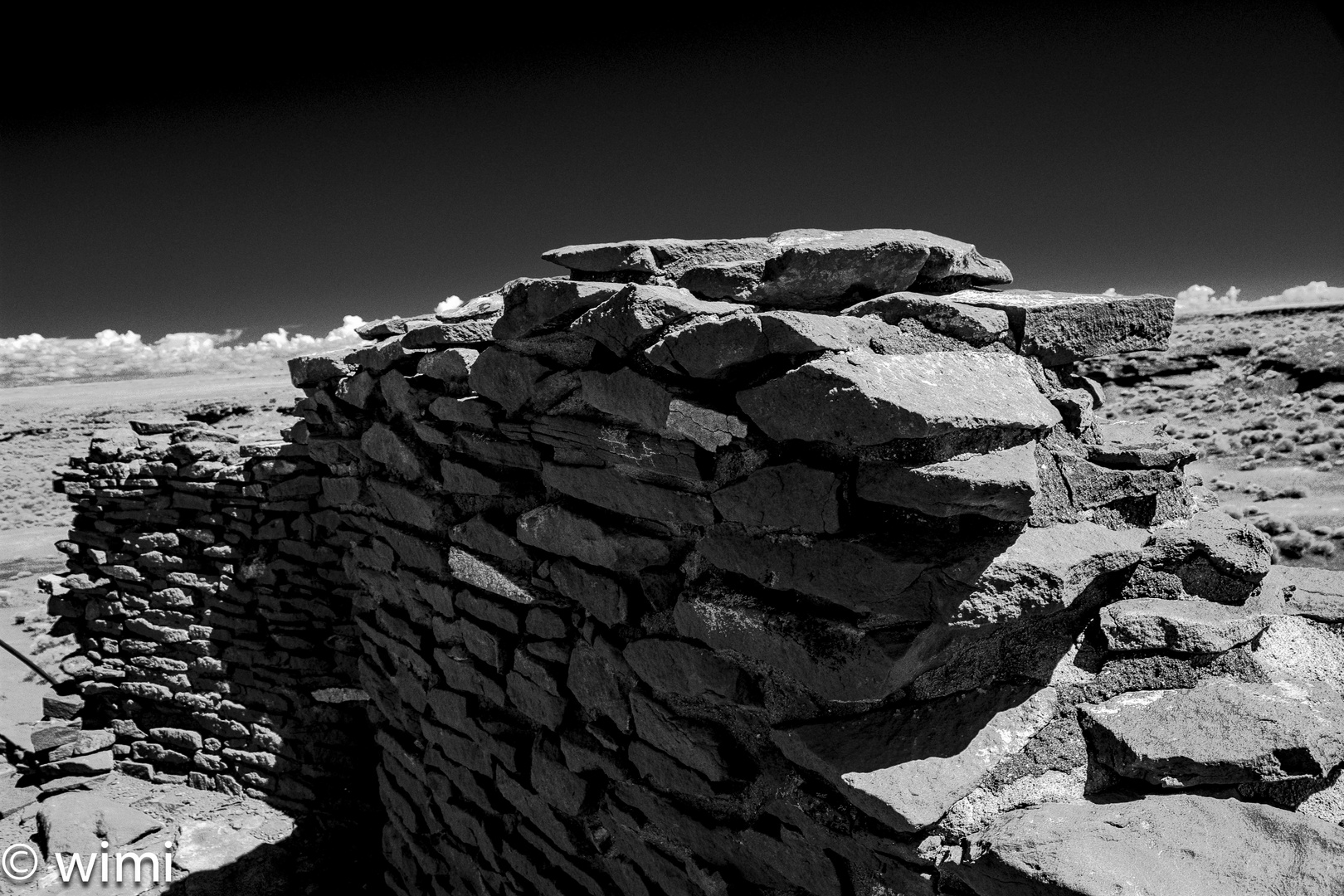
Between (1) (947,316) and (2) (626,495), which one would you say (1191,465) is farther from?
(2) (626,495)

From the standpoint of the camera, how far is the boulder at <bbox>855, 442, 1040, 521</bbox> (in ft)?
5.96

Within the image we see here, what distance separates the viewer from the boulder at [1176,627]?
6.90ft

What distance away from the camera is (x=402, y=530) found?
4.05 metres

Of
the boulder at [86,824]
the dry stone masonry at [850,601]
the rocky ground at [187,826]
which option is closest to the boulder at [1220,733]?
the dry stone masonry at [850,601]

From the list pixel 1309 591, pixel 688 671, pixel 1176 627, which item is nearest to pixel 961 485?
pixel 1176 627

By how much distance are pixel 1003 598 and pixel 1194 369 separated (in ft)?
72.7

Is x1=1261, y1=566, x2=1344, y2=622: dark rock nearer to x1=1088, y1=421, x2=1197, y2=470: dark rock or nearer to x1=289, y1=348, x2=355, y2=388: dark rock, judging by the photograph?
x1=1088, y1=421, x2=1197, y2=470: dark rock

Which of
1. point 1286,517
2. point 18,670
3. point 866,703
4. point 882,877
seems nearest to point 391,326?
point 866,703

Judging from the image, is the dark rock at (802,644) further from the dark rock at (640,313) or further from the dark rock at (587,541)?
the dark rock at (640,313)

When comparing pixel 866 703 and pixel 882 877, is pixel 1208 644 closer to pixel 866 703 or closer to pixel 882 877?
pixel 866 703

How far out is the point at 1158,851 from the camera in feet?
5.85

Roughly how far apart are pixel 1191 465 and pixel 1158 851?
14.0 m

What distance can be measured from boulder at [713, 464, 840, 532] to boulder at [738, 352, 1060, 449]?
4.3 inches

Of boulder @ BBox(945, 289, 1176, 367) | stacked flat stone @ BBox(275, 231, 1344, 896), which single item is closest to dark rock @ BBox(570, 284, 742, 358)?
stacked flat stone @ BBox(275, 231, 1344, 896)
